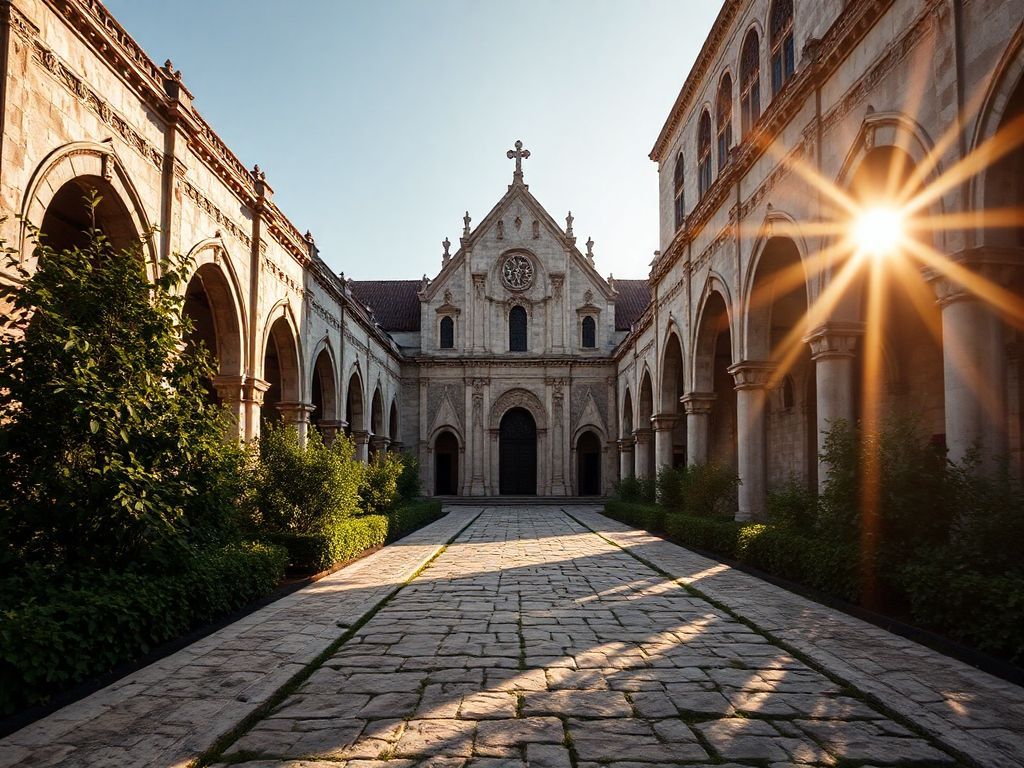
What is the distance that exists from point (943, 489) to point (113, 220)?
12307 millimetres


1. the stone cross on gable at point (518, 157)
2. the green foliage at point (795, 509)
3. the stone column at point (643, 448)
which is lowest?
the green foliage at point (795, 509)

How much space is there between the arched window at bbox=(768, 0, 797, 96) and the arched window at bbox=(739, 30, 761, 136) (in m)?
0.83

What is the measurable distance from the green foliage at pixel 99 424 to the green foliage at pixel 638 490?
17.1 metres

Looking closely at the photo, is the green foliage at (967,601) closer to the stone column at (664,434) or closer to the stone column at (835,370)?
the stone column at (835,370)

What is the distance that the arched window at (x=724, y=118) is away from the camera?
66.8ft

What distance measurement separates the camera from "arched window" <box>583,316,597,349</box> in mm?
40812

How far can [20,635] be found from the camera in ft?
16.8

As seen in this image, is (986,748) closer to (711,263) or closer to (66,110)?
(66,110)

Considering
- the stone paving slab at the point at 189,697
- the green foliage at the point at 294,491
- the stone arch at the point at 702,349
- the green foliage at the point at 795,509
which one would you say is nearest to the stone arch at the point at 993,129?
the green foliage at the point at 795,509

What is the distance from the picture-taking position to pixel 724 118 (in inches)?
818

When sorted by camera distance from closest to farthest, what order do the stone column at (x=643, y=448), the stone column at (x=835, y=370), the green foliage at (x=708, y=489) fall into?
the stone column at (x=835, y=370), the green foliage at (x=708, y=489), the stone column at (x=643, y=448)

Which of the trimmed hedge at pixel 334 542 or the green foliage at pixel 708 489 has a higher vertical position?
the green foliage at pixel 708 489

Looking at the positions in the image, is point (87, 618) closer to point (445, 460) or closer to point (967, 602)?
point (967, 602)

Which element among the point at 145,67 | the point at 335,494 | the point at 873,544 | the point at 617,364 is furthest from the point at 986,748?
the point at 617,364
